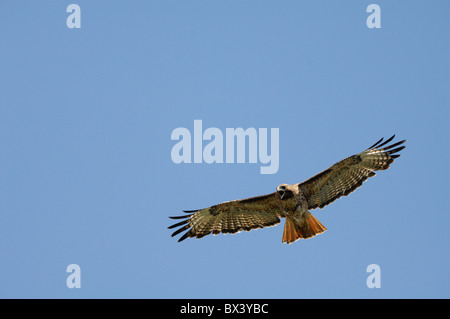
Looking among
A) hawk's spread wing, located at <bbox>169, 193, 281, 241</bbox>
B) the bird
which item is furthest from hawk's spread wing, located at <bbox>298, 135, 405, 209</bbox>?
hawk's spread wing, located at <bbox>169, 193, 281, 241</bbox>

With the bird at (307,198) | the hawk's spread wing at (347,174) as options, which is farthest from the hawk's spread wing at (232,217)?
the hawk's spread wing at (347,174)

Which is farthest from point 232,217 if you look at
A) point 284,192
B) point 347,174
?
point 347,174

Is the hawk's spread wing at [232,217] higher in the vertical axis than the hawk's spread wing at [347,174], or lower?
lower

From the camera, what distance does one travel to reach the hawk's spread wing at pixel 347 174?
1202 centimetres

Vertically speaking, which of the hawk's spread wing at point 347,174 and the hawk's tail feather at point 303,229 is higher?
the hawk's spread wing at point 347,174

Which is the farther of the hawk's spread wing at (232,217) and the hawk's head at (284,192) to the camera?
the hawk's spread wing at (232,217)

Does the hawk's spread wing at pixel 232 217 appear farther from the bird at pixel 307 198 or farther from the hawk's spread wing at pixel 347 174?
the hawk's spread wing at pixel 347 174

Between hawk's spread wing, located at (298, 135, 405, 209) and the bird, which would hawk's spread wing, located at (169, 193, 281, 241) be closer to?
the bird

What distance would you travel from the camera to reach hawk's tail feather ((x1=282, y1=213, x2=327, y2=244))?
38.9 feet

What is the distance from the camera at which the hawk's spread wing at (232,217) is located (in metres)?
12.5

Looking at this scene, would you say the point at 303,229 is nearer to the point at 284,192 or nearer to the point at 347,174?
the point at 284,192

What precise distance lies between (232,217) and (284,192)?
55.4 inches
